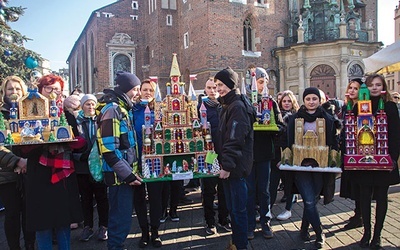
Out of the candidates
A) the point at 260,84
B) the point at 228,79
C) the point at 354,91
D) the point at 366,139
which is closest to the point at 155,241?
the point at 228,79

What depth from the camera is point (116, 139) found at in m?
3.86

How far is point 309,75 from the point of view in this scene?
2381 cm

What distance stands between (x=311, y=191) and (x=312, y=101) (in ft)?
3.95

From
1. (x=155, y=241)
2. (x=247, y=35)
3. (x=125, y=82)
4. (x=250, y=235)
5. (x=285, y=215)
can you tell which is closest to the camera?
(x=125, y=82)

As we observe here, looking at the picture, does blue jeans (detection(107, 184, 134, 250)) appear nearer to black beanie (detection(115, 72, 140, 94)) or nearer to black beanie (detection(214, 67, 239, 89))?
black beanie (detection(115, 72, 140, 94))

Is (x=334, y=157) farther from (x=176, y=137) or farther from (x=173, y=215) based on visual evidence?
(x=173, y=215)

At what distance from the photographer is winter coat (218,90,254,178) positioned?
4035 millimetres

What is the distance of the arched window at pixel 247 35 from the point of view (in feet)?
82.5

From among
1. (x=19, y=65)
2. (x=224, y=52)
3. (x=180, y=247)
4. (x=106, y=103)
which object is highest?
(x=224, y=52)

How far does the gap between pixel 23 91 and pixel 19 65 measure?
10416 millimetres

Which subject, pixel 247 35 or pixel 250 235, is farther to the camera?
pixel 247 35

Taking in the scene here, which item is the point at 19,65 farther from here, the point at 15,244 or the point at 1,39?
the point at 15,244

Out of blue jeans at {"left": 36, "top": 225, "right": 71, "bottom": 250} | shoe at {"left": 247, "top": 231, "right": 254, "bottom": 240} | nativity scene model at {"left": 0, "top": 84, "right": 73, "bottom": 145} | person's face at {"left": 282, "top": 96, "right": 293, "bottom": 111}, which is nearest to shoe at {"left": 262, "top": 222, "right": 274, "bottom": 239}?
shoe at {"left": 247, "top": 231, "right": 254, "bottom": 240}

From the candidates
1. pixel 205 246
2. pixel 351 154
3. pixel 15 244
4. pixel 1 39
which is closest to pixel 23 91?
pixel 15 244
